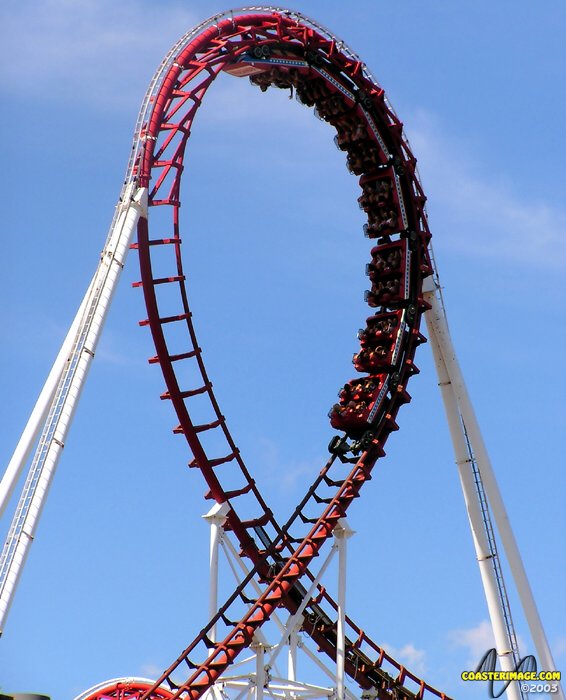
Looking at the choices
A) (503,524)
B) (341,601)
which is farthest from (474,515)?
(341,601)

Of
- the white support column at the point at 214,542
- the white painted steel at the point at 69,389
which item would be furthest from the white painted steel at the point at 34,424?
the white support column at the point at 214,542

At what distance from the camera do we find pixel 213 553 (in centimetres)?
2859

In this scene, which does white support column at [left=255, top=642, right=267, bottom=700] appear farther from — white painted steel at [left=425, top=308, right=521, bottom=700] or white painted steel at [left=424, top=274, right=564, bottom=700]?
white painted steel at [left=424, top=274, right=564, bottom=700]

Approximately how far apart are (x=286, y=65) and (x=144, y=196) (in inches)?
226

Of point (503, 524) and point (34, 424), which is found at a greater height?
point (503, 524)

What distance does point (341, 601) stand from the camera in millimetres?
29688

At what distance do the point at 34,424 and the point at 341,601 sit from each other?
9512 millimetres

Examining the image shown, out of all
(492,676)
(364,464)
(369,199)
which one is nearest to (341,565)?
(364,464)

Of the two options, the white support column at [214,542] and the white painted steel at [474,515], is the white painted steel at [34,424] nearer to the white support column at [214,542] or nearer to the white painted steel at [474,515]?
the white support column at [214,542]

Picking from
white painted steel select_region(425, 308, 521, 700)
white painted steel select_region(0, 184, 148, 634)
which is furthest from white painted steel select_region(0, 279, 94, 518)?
white painted steel select_region(425, 308, 521, 700)

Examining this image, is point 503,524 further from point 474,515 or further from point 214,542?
point 214,542

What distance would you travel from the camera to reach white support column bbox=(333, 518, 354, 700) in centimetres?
2930

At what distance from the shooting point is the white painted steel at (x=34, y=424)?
21828 millimetres

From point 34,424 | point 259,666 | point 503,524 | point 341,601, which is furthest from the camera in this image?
point 503,524
